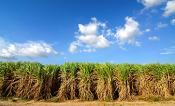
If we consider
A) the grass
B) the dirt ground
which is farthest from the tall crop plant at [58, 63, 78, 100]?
the dirt ground

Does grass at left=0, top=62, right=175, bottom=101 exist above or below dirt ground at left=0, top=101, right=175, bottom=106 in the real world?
above

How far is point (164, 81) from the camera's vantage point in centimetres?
1662

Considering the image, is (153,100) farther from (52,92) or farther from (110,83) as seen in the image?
(52,92)

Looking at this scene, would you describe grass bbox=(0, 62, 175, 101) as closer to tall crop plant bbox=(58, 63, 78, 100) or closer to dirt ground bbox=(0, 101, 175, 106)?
tall crop plant bbox=(58, 63, 78, 100)

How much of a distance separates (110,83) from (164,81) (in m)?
2.67

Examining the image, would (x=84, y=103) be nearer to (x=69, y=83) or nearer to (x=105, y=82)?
(x=69, y=83)

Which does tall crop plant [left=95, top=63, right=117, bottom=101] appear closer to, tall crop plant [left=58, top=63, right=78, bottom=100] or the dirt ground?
the dirt ground

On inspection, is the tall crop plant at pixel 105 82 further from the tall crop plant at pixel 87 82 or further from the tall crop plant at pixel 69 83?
→ the tall crop plant at pixel 69 83

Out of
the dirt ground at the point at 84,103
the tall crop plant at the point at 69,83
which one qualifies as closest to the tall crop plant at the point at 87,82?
the tall crop plant at the point at 69,83

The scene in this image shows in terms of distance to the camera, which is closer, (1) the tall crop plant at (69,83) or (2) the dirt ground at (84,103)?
(2) the dirt ground at (84,103)

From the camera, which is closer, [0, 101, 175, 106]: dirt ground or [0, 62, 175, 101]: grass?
[0, 101, 175, 106]: dirt ground

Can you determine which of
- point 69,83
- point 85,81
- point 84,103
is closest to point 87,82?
point 85,81

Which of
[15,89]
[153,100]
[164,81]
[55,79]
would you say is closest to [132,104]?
[153,100]

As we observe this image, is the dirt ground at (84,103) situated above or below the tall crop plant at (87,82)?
below
